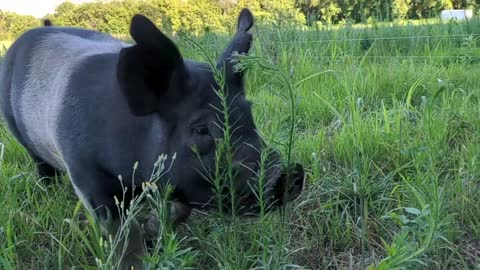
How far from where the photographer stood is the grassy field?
194 cm

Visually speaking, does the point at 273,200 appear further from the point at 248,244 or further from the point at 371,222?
the point at 371,222

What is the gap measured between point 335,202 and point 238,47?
0.78 m

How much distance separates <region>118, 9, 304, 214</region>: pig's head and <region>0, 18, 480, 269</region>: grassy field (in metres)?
0.10

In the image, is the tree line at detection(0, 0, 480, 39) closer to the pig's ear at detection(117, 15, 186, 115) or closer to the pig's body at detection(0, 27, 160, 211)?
the pig's ear at detection(117, 15, 186, 115)

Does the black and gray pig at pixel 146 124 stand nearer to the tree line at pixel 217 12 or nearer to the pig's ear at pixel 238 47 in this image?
the pig's ear at pixel 238 47

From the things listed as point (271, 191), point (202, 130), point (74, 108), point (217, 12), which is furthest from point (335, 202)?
point (217, 12)

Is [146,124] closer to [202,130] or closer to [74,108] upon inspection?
[202,130]

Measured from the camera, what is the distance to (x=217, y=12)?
11172 millimetres

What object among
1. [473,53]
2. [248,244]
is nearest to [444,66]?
[473,53]

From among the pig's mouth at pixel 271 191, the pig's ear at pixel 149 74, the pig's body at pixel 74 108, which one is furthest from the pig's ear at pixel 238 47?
the pig's mouth at pixel 271 191

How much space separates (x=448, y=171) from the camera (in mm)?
2676

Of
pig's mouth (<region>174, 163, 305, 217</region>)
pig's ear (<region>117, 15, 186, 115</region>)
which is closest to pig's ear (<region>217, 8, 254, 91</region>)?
pig's ear (<region>117, 15, 186, 115</region>)

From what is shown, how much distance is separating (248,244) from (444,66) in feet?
10.8

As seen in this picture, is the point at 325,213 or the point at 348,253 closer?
the point at 348,253
